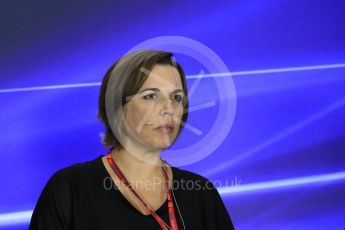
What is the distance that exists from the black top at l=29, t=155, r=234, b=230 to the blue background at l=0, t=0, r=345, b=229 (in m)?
0.65

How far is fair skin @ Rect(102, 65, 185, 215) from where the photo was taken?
1523 millimetres

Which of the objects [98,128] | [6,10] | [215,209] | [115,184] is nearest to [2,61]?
[6,10]

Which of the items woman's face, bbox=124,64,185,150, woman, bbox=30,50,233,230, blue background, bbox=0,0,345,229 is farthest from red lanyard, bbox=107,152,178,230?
blue background, bbox=0,0,345,229

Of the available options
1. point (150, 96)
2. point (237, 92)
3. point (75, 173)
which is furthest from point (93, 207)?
point (237, 92)

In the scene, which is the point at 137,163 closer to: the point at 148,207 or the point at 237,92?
the point at 148,207

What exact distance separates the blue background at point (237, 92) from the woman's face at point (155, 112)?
67cm

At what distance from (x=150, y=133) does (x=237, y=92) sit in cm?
92

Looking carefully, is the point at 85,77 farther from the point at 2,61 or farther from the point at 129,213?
the point at 129,213

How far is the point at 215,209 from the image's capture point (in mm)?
1664

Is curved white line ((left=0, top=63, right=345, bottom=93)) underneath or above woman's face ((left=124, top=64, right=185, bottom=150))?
above

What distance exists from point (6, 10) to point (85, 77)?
0.45 m

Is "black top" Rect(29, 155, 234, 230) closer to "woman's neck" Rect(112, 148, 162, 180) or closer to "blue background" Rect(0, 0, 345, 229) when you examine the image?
"woman's neck" Rect(112, 148, 162, 180)

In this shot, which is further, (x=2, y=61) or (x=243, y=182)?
(x=243, y=182)

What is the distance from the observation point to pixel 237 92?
2.34m
